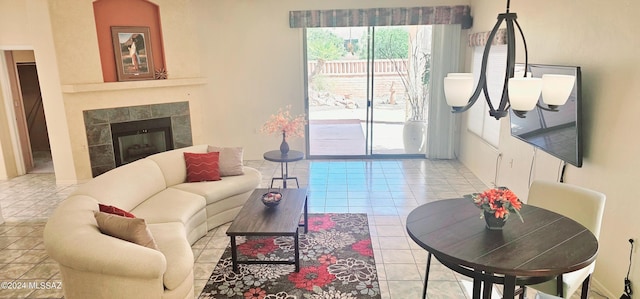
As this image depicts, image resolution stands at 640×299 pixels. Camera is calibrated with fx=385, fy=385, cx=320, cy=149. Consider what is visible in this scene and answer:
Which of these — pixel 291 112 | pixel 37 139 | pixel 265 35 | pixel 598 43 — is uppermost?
pixel 265 35

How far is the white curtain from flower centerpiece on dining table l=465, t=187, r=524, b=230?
471 cm

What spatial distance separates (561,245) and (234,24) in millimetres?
6109

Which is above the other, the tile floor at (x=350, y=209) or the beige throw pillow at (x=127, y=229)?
the beige throw pillow at (x=127, y=229)

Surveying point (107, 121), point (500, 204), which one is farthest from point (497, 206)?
point (107, 121)

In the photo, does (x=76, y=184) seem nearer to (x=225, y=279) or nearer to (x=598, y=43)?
(x=225, y=279)

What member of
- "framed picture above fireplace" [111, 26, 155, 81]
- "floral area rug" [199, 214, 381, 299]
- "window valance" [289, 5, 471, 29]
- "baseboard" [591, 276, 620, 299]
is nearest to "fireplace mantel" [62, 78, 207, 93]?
"framed picture above fireplace" [111, 26, 155, 81]

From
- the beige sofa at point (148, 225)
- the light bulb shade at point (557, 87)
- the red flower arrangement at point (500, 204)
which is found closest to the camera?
the light bulb shade at point (557, 87)

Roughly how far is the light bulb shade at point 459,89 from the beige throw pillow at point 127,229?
226 cm

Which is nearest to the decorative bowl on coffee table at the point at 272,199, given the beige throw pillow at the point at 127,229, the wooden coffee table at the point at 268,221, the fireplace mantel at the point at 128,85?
the wooden coffee table at the point at 268,221

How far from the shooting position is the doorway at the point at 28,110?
21.6ft

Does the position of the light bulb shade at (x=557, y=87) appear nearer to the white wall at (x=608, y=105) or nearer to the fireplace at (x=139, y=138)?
the white wall at (x=608, y=105)

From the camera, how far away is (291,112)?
7.16 meters

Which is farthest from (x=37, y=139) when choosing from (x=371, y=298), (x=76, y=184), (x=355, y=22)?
(x=371, y=298)

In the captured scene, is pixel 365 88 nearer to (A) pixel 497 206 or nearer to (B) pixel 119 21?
(B) pixel 119 21
